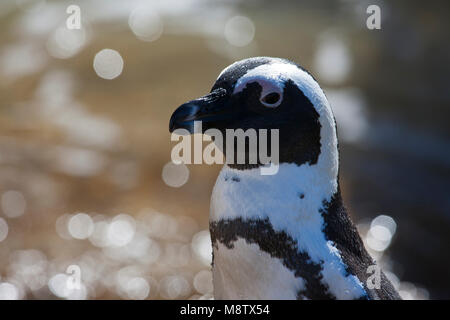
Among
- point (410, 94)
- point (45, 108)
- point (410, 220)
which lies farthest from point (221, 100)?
point (410, 94)

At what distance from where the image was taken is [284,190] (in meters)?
2.13

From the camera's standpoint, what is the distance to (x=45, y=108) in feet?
18.5

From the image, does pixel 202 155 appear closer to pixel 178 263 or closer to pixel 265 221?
pixel 178 263

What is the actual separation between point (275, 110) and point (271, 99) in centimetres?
3

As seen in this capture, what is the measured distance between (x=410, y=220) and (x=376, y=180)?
467 millimetres

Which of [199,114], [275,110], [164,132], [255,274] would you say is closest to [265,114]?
[275,110]

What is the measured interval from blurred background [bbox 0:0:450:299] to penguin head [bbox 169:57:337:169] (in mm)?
1991

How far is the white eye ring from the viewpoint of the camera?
6.89ft

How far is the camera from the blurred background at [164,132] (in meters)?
4.23

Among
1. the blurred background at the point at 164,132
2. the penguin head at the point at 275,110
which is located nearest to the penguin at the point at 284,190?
the penguin head at the point at 275,110

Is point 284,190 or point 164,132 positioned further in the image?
point 164,132

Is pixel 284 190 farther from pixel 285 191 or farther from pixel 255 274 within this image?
pixel 255 274
